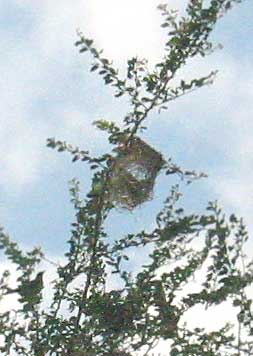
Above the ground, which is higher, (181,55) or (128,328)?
(181,55)

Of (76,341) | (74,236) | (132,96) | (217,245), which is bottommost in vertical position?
(76,341)

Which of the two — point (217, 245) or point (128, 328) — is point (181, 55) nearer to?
point (217, 245)

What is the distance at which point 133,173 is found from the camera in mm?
7762

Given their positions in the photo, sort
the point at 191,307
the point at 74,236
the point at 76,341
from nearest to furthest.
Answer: the point at 76,341 → the point at 191,307 → the point at 74,236

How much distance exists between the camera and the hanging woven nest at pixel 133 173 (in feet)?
24.4

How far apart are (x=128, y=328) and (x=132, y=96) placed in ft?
5.43

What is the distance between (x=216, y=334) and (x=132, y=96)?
1.78 m

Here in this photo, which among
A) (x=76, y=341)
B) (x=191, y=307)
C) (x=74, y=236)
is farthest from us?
(x=74, y=236)

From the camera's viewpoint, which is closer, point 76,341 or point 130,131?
point 76,341

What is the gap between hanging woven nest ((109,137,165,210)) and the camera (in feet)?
24.4

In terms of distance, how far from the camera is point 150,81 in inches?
292

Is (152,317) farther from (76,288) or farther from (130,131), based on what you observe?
(130,131)

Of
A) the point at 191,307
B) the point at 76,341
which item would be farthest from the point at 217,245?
the point at 76,341

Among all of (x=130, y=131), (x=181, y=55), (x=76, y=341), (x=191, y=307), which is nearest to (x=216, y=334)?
(x=191, y=307)
